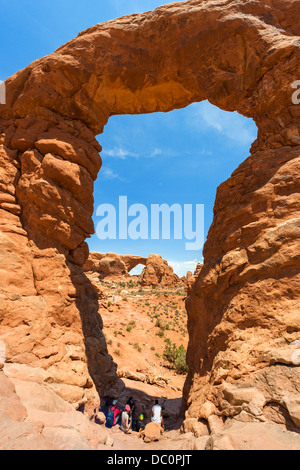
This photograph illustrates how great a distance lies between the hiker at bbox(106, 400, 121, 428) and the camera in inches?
→ 249

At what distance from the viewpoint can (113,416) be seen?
254 inches

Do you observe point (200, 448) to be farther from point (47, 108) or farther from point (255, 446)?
point (47, 108)

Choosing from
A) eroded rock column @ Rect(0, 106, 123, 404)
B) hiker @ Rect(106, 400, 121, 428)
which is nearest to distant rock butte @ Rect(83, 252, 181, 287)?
eroded rock column @ Rect(0, 106, 123, 404)

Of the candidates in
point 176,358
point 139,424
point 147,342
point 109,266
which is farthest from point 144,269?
point 139,424

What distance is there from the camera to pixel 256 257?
4742 mm

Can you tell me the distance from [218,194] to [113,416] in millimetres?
6576

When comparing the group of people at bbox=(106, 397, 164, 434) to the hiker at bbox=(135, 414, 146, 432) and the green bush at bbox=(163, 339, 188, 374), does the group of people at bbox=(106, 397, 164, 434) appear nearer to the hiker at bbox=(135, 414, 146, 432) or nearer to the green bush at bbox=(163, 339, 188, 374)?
the hiker at bbox=(135, 414, 146, 432)

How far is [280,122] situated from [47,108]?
259 inches

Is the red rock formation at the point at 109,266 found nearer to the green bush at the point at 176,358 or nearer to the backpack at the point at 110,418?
the green bush at the point at 176,358

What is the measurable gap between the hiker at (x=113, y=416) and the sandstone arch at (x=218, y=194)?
0.77m

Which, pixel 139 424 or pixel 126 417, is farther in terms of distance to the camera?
pixel 139 424

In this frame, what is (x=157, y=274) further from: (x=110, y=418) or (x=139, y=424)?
(x=110, y=418)

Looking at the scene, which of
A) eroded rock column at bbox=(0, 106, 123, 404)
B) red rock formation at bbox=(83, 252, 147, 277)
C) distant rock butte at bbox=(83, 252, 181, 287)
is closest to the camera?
eroded rock column at bbox=(0, 106, 123, 404)

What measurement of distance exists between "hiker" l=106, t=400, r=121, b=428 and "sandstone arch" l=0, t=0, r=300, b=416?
2.53 feet
